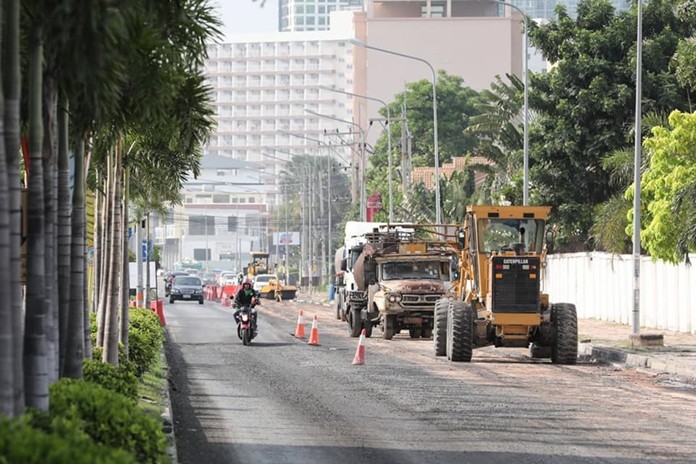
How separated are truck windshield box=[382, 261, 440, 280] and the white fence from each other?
695 centimetres

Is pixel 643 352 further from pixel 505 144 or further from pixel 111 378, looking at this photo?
pixel 505 144

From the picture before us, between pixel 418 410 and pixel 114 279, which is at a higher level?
pixel 114 279

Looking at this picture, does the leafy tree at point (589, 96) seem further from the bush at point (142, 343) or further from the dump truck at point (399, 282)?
the bush at point (142, 343)

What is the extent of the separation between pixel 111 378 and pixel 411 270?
2657 centimetres

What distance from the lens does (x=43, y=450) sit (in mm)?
8672

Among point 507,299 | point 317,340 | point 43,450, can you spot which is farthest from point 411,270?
point 43,450

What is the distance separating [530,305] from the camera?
32375 millimetres

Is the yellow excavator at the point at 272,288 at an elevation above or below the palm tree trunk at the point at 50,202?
below

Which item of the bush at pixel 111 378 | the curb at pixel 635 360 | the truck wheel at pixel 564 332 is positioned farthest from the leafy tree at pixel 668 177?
the bush at pixel 111 378

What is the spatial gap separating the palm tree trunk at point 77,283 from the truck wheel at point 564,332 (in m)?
16.2

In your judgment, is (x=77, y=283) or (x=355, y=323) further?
(x=355, y=323)

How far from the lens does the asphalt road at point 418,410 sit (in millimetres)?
16750

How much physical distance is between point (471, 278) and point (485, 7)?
12938 centimetres

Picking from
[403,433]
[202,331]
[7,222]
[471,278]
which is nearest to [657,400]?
[403,433]
